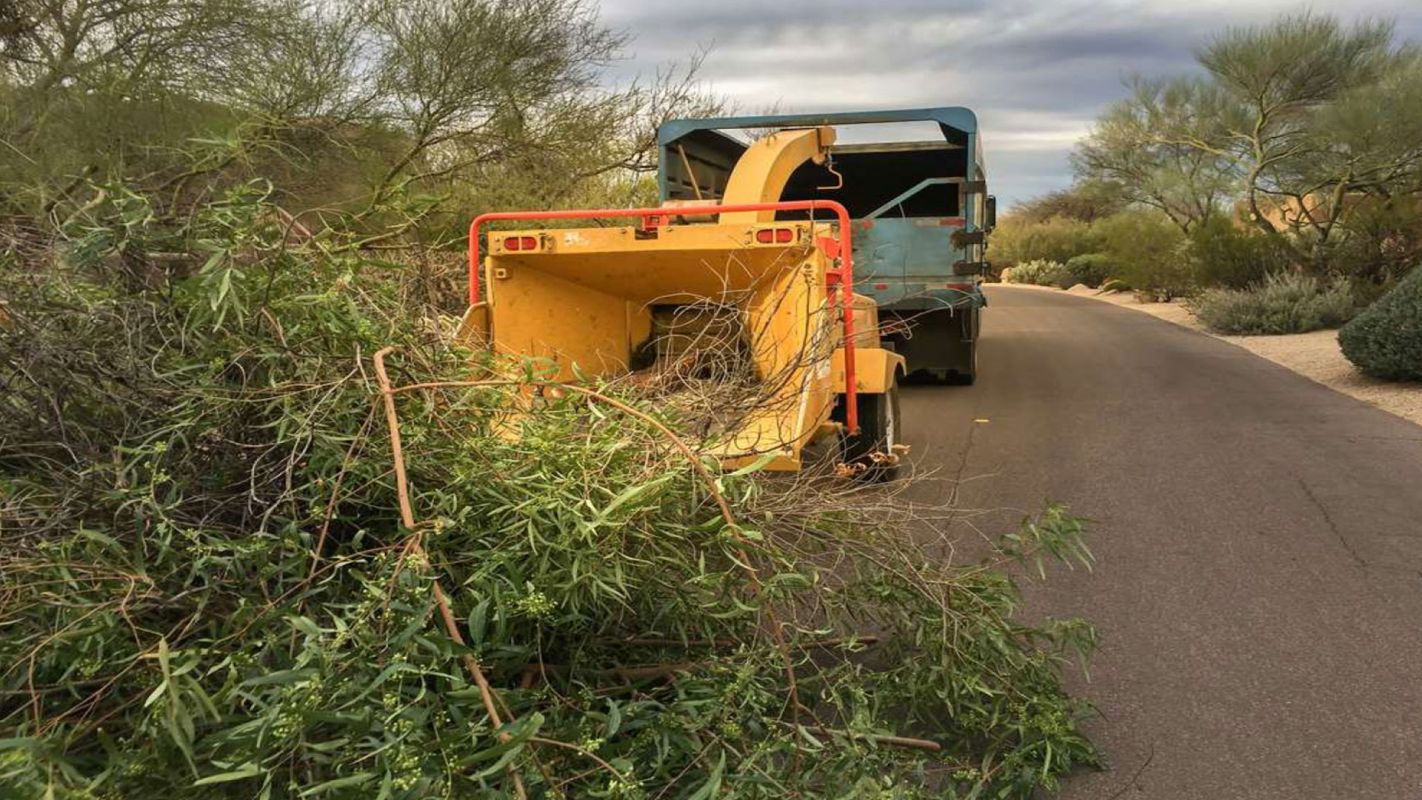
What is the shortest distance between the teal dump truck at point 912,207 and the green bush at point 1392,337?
4.06 meters

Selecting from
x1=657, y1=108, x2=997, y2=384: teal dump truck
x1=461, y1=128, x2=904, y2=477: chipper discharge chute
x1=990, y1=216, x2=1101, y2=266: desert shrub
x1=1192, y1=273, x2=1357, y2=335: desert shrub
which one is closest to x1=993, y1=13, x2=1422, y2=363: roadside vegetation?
x1=1192, y1=273, x2=1357, y2=335: desert shrub

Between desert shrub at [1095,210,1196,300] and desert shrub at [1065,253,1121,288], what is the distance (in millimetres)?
5015

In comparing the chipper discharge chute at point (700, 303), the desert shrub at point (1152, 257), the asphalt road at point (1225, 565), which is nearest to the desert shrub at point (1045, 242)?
the desert shrub at point (1152, 257)

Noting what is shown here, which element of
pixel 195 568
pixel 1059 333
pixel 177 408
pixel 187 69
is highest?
pixel 187 69

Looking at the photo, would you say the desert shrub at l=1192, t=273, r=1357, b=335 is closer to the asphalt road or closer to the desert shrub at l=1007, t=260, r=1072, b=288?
the asphalt road

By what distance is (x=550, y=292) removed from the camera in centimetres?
615

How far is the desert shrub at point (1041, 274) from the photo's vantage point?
38344 mm

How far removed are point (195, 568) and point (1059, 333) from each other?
58.8 ft

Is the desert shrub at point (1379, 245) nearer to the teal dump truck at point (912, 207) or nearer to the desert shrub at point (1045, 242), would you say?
the teal dump truck at point (912, 207)

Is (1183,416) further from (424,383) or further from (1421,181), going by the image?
(1421,181)

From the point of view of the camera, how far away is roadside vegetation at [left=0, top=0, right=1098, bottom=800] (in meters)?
2.17

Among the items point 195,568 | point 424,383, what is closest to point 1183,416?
point 424,383

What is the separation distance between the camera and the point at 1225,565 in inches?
203

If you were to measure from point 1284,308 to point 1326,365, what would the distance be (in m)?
5.51
